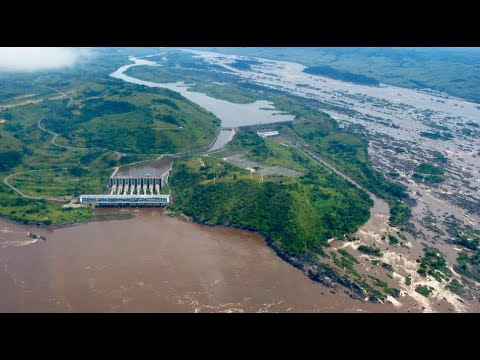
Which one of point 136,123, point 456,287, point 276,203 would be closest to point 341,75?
point 136,123

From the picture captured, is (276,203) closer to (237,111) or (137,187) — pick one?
(137,187)

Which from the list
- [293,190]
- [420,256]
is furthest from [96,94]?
[420,256]

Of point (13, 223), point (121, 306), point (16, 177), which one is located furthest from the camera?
point (16, 177)

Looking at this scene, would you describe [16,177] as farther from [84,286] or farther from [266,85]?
[266,85]

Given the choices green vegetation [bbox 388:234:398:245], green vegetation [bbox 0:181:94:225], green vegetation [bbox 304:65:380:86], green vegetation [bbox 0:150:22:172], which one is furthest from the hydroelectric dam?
green vegetation [bbox 304:65:380:86]

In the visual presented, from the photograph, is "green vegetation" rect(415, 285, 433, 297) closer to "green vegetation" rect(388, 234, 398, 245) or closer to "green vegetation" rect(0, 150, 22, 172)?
"green vegetation" rect(388, 234, 398, 245)

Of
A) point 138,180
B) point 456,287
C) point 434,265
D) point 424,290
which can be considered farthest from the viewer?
point 138,180
